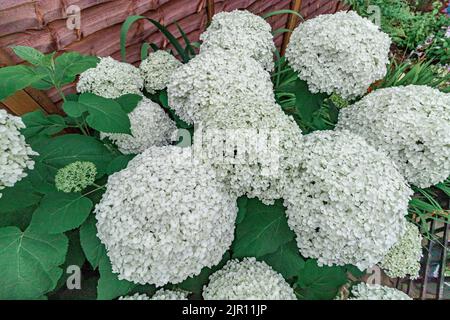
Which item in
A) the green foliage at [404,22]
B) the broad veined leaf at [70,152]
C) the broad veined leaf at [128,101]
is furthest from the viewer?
the green foliage at [404,22]

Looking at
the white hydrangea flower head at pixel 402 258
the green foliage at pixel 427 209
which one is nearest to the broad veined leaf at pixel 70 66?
the white hydrangea flower head at pixel 402 258

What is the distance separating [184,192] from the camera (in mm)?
729

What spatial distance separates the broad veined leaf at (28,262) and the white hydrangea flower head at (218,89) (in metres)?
0.43

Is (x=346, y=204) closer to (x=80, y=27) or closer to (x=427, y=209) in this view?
(x=427, y=209)

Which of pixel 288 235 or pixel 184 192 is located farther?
pixel 288 235

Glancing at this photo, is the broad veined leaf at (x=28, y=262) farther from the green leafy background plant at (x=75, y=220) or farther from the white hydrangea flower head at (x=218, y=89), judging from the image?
the white hydrangea flower head at (x=218, y=89)

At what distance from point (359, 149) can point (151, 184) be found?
502mm

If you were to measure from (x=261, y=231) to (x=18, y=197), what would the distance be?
1.90ft

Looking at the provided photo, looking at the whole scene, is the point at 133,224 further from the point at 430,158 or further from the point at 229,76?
the point at 430,158

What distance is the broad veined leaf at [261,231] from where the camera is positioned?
86 centimetres

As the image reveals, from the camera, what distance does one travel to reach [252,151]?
0.75 metres

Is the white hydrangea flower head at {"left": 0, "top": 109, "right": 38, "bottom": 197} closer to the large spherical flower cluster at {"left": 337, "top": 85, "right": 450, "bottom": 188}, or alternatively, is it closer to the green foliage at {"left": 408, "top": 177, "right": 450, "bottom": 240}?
the large spherical flower cluster at {"left": 337, "top": 85, "right": 450, "bottom": 188}

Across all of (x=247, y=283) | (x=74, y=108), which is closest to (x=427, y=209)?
(x=247, y=283)
